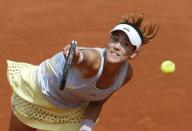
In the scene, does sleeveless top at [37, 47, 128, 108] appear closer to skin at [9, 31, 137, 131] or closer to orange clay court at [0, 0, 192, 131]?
skin at [9, 31, 137, 131]

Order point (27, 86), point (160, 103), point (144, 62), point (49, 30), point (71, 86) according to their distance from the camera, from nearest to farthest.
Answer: point (71, 86) < point (27, 86) < point (160, 103) < point (144, 62) < point (49, 30)

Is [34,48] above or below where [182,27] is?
below

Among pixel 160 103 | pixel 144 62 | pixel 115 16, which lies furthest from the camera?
pixel 115 16

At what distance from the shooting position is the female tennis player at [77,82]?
9.57 feet

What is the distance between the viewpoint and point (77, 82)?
2.95 m

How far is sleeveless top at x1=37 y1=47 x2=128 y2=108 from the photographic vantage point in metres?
2.95

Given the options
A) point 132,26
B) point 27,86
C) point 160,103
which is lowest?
point 160,103

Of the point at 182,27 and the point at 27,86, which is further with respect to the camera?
the point at 182,27

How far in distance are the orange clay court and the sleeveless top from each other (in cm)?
131

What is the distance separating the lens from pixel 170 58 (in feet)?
18.4

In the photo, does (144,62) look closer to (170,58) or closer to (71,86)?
(170,58)

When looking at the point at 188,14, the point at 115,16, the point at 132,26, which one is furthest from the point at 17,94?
the point at 188,14

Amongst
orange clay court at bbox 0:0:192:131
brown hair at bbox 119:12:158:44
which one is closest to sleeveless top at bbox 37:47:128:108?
brown hair at bbox 119:12:158:44

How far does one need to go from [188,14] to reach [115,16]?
2.91 ft
